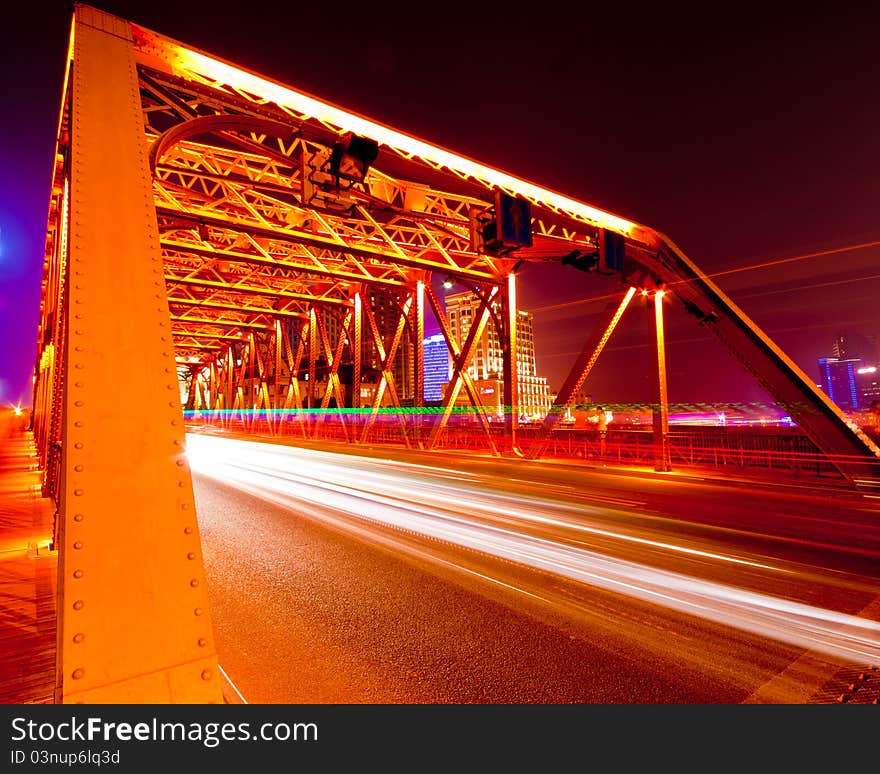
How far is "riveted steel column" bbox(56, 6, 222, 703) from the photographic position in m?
1.85

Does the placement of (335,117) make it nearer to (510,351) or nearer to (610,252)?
(610,252)

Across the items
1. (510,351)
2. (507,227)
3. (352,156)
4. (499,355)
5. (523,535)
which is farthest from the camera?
(499,355)

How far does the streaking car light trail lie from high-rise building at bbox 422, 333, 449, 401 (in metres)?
89.5

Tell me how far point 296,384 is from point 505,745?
101 feet

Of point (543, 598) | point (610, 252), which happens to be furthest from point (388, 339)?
point (543, 598)

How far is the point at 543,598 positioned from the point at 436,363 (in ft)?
349

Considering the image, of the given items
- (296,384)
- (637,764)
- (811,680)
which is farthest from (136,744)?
(296,384)

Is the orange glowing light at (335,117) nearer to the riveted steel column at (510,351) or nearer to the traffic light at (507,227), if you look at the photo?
the traffic light at (507,227)

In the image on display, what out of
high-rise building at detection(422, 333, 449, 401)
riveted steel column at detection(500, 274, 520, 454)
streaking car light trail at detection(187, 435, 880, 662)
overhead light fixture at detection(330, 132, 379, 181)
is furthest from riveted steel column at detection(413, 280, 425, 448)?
high-rise building at detection(422, 333, 449, 401)

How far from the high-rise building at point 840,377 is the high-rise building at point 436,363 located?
3377 inches

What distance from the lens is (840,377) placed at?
370 ft

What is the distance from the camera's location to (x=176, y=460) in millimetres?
2350

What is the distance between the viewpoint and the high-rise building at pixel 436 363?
10575cm

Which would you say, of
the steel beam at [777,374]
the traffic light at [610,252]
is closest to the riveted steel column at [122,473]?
the traffic light at [610,252]
